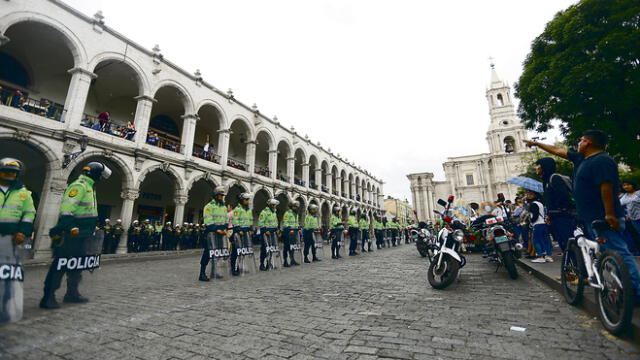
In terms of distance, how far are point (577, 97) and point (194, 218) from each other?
22.5 meters

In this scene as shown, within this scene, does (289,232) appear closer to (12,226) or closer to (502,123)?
(12,226)

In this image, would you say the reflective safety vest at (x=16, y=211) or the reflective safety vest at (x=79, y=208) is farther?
the reflective safety vest at (x=79, y=208)

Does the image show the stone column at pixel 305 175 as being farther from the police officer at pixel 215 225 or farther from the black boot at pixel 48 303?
the black boot at pixel 48 303

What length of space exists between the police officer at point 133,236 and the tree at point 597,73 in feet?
64.4

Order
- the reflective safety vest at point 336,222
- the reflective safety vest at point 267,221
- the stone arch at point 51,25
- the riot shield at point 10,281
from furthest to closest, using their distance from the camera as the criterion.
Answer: the reflective safety vest at point 336,222
the stone arch at point 51,25
the reflective safety vest at point 267,221
the riot shield at point 10,281

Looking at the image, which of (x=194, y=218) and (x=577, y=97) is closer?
(x=577, y=97)

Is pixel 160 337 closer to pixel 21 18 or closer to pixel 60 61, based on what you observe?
pixel 21 18

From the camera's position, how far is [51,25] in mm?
10445

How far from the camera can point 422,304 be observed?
3.60 meters

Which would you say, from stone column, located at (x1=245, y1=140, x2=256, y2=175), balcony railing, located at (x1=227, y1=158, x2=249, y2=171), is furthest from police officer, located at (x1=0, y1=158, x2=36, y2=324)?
→ balcony railing, located at (x1=227, y1=158, x2=249, y2=171)

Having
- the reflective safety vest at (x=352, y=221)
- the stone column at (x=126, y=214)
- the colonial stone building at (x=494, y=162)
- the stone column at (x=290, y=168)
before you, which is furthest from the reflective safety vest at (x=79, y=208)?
the colonial stone building at (x=494, y=162)

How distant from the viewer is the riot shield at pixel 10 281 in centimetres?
278

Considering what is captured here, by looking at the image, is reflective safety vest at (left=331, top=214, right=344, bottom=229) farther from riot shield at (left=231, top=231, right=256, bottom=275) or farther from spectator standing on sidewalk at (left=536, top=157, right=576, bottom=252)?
spectator standing on sidewalk at (left=536, top=157, right=576, bottom=252)

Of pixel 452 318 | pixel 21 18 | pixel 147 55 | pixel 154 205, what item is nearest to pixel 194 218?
pixel 154 205
